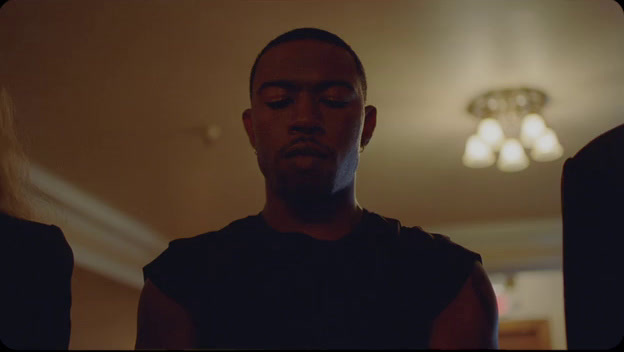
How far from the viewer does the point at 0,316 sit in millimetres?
650

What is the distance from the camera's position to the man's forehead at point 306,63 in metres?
0.60

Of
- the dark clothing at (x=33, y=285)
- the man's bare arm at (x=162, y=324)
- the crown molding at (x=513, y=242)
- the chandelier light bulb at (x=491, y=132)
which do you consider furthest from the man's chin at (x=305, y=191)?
the crown molding at (x=513, y=242)

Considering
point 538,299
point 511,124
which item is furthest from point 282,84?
point 538,299

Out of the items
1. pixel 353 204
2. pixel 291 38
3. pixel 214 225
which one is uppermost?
pixel 214 225

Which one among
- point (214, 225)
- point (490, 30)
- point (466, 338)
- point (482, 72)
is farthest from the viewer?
point (214, 225)

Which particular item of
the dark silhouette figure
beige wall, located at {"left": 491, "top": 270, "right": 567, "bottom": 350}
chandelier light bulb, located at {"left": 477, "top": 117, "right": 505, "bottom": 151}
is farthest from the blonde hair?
beige wall, located at {"left": 491, "top": 270, "right": 567, "bottom": 350}

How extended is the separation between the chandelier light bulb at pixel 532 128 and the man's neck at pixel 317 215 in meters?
1.67

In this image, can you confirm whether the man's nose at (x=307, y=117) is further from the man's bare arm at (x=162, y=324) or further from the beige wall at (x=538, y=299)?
the beige wall at (x=538, y=299)

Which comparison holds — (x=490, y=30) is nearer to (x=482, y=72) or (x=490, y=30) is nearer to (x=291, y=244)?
(x=482, y=72)

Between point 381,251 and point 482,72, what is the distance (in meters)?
1.61

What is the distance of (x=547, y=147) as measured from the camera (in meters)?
2.14

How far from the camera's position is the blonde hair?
29.9 inches

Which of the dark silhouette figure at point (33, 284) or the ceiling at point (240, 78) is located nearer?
the dark silhouette figure at point (33, 284)

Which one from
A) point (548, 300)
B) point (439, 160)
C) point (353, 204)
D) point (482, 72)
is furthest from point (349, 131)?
point (548, 300)
